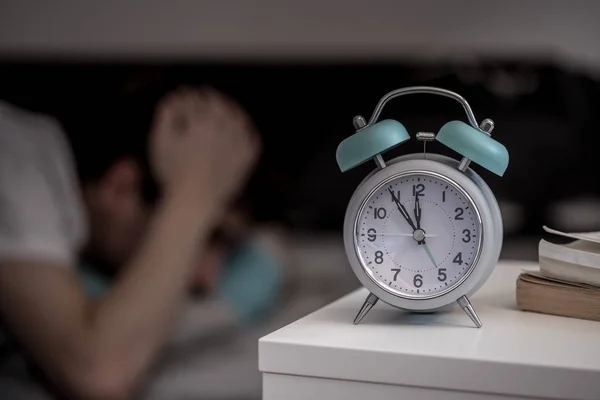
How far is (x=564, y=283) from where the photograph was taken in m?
0.84

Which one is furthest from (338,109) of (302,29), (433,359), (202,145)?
(433,359)

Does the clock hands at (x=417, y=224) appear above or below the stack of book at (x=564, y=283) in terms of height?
above

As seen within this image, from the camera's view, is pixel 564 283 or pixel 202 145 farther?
pixel 202 145

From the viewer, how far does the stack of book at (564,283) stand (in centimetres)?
82

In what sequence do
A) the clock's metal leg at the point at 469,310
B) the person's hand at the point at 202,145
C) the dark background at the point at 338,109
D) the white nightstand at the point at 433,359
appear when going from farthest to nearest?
the person's hand at the point at 202,145 < the dark background at the point at 338,109 < the clock's metal leg at the point at 469,310 < the white nightstand at the point at 433,359

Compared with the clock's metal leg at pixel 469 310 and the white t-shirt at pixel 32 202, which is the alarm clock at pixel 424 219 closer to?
the clock's metal leg at pixel 469 310

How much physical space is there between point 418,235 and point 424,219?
0.07 ft

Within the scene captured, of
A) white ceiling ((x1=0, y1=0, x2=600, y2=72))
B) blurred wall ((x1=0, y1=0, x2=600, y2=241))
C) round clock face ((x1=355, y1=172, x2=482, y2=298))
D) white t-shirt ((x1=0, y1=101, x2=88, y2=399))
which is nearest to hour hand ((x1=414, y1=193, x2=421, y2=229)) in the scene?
round clock face ((x1=355, y1=172, x2=482, y2=298))

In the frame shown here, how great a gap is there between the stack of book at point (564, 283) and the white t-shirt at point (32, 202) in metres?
1.42

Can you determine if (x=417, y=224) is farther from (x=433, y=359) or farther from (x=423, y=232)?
(x=433, y=359)

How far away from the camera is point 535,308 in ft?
2.80

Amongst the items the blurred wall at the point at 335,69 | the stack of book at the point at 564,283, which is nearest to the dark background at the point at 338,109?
the blurred wall at the point at 335,69

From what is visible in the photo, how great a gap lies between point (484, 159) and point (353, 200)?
0.15m

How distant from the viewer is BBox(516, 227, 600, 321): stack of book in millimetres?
821
